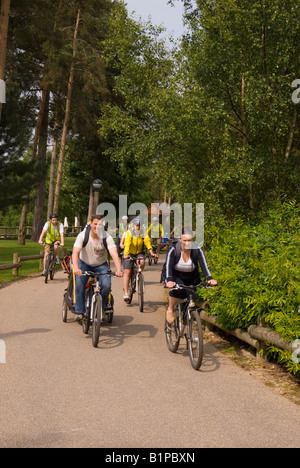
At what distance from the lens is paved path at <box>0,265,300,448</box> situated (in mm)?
4523

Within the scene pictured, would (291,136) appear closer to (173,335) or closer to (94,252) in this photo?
(94,252)

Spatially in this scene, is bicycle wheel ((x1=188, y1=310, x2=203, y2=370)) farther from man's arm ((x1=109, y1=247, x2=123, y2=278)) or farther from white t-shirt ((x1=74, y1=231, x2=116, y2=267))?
white t-shirt ((x1=74, y1=231, x2=116, y2=267))

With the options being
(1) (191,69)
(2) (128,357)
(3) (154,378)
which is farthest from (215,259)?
(1) (191,69)

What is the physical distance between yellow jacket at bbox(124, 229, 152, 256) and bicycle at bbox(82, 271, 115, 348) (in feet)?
10.6

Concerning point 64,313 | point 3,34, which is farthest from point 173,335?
point 3,34

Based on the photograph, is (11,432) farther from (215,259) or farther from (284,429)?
(215,259)

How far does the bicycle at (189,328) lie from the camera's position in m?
6.95

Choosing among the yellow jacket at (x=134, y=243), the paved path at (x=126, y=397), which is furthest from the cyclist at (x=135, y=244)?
the paved path at (x=126, y=397)

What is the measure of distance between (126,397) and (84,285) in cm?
361

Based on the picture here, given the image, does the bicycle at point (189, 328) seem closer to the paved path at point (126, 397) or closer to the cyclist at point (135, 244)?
the paved path at point (126, 397)

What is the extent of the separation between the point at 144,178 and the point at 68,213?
112 feet

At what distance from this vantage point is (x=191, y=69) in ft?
53.9

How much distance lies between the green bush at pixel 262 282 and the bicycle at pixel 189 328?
526 millimetres

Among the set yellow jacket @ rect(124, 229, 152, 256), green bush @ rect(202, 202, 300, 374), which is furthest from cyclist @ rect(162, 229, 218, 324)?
yellow jacket @ rect(124, 229, 152, 256)
